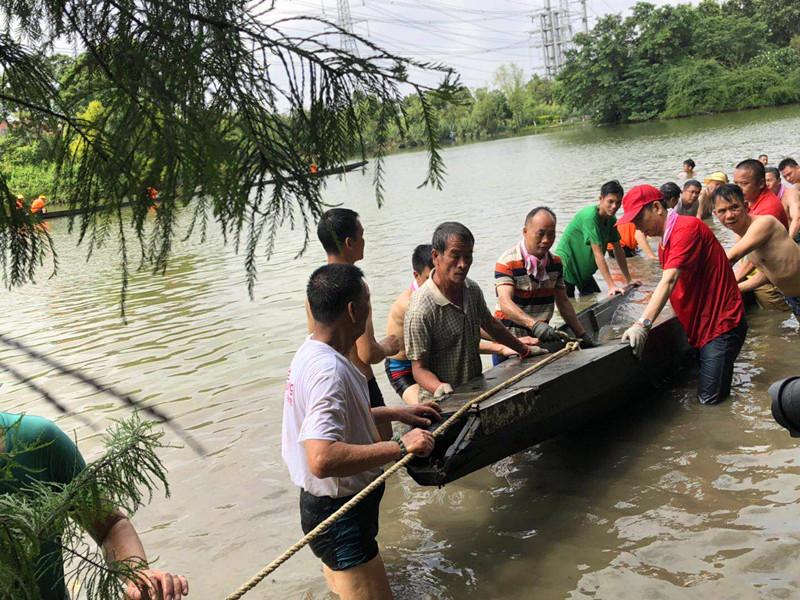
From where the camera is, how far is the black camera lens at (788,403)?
76.2 inches

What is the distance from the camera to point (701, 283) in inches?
228

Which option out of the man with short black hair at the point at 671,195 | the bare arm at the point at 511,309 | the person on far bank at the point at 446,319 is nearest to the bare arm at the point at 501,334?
the person on far bank at the point at 446,319

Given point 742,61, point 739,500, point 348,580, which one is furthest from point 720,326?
point 742,61

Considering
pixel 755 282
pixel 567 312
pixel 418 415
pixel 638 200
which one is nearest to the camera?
pixel 418 415

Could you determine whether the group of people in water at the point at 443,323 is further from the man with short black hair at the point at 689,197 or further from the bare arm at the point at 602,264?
the man with short black hair at the point at 689,197

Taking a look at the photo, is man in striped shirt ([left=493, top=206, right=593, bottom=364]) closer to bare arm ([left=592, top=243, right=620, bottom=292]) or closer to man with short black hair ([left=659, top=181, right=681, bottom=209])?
bare arm ([left=592, top=243, right=620, bottom=292])

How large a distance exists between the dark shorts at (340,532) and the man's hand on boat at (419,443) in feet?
1.01

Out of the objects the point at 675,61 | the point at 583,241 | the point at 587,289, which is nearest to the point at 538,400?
the point at 583,241

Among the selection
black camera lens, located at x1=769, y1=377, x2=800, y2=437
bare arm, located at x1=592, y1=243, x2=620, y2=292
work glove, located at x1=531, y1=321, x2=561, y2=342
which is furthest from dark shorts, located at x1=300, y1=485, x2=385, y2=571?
bare arm, located at x1=592, y1=243, x2=620, y2=292

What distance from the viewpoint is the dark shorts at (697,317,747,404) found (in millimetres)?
5734

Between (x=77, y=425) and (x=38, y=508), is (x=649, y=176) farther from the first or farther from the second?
(x=38, y=508)

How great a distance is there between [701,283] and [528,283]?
1.33m

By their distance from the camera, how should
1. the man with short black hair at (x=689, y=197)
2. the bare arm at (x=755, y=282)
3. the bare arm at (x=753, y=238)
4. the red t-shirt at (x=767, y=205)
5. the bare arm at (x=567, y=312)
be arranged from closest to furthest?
the bare arm at (x=567, y=312)
the bare arm at (x=753, y=238)
the red t-shirt at (x=767, y=205)
the bare arm at (x=755, y=282)
the man with short black hair at (x=689, y=197)

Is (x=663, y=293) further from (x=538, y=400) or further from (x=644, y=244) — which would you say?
(x=644, y=244)
